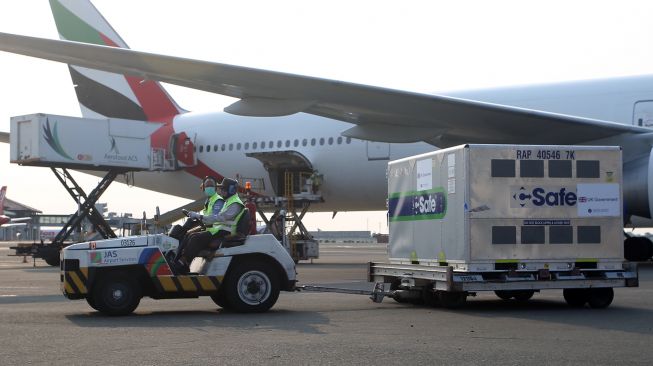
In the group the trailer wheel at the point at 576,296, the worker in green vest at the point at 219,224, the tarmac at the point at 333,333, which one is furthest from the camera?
the trailer wheel at the point at 576,296

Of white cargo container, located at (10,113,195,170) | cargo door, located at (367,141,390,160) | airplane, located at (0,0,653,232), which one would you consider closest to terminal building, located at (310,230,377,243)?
airplane, located at (0,0,653,232)

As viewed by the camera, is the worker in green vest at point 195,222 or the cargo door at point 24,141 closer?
the worker in green vest at point 195,222

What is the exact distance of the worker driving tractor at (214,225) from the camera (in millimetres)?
9969

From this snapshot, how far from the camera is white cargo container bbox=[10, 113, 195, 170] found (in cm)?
2381

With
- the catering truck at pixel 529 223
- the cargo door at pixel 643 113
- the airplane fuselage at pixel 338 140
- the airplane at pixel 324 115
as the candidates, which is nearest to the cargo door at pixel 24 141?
the airplane at pixel 324 115

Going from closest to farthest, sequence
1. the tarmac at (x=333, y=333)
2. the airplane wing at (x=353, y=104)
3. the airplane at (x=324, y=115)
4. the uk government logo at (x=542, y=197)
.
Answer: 1. the tarmac at (x=333, y=333)
2. the uk government logo at (x=542, y=197)
3. the airplane wing at (x=353, y=104)
4. the airplane at (x=324, y=115)

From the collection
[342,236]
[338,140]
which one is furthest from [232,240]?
[342,236]

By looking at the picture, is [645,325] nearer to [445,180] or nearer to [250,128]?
[445,180]

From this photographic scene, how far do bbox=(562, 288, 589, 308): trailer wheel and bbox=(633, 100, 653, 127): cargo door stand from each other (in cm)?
886

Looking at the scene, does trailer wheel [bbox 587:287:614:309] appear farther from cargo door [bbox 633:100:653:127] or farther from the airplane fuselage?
cargo door [bbox 633:100:653:127]

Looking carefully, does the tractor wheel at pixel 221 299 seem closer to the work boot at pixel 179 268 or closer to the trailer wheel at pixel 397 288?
the work boot at pixel 179 268

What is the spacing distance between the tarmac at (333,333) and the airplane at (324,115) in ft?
14.3

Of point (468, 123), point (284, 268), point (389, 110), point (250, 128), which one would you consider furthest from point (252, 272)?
point (250, 128)

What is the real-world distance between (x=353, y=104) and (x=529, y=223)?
6886mm
